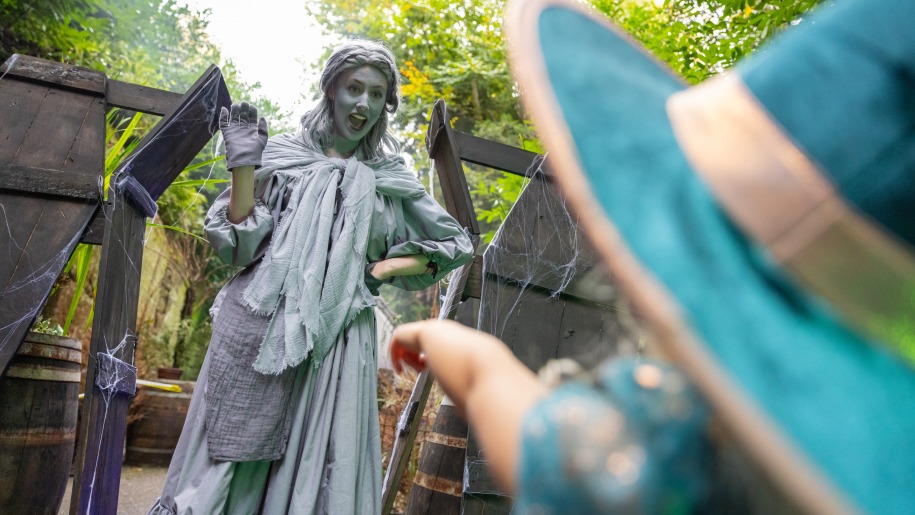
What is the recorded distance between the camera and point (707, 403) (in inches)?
18.2

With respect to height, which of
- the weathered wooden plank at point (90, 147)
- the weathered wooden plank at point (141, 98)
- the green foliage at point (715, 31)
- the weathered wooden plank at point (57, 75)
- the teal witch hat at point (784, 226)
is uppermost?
the green foliage at point (715, 31)

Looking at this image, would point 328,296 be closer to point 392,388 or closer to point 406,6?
point 392,388

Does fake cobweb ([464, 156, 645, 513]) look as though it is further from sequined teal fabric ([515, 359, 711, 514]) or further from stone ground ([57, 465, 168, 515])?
sequined teal fabric ([515, 359, 711, 514])

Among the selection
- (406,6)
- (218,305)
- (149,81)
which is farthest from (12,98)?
(406,6)

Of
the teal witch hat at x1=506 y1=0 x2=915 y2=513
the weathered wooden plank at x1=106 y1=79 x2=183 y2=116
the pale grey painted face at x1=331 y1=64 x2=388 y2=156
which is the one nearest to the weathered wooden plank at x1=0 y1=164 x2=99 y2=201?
the weathered wooden plank at x1=106 y1=79 x2=183 y2=116

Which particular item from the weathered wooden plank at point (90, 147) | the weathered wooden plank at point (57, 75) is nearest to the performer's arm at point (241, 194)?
the weathered wooden plank at point (90, 147)

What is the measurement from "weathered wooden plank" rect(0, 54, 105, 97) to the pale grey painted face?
3.36 feet

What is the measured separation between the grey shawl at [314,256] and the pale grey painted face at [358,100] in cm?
11

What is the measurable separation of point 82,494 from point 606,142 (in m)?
2.26

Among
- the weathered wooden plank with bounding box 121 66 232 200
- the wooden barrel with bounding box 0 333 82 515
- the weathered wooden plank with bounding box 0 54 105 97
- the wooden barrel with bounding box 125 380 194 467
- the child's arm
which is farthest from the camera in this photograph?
the wooden barrel with bounding box 125 380 194 467

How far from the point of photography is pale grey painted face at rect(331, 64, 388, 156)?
238 cm

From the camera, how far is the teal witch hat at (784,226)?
43 cm

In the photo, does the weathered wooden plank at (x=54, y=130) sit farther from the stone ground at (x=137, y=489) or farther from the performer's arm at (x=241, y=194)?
the stone ground at (x=137, y=489)

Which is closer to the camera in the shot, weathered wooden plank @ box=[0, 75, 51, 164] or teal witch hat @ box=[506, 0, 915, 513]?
teal witch hat @ box=[506, 0, 915, 513]
